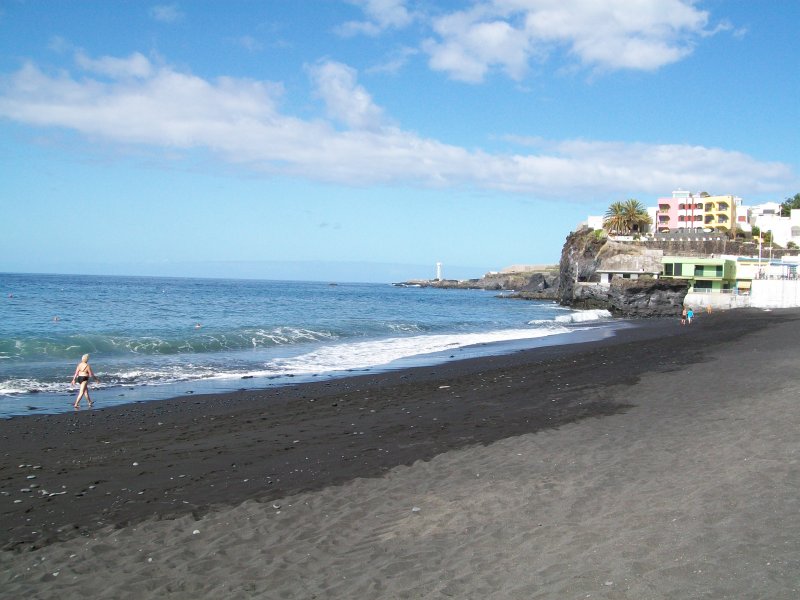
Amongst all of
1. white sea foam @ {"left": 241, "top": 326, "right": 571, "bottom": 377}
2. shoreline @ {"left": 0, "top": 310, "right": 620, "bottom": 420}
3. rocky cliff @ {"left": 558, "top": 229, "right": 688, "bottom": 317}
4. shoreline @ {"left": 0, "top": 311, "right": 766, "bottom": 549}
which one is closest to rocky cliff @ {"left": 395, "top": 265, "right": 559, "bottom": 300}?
rocky cliff @ {"left": 558, "top": 229, "right": 688, "bottom": 317}

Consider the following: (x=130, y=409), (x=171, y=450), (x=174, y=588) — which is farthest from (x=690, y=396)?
(x=130, y=409)

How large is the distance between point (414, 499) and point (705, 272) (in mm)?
69113

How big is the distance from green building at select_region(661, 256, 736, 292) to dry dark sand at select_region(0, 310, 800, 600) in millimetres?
58918

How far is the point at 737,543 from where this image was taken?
220 inches

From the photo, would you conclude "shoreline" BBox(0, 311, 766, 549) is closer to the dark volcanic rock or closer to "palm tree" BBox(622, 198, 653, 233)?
the dark volcanic rock

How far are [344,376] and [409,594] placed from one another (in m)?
14.6

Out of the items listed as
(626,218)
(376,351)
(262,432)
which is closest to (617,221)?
(626,218)

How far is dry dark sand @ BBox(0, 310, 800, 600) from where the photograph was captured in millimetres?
5344

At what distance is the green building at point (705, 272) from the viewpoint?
66.4m

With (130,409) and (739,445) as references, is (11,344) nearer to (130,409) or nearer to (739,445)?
(130,409)

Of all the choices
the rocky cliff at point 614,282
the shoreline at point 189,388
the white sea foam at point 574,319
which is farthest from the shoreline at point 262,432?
the rocky cliff at point 614,282

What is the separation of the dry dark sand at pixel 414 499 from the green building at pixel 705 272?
2320 inches

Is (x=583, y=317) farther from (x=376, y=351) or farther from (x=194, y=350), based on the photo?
(x=194, y=350)

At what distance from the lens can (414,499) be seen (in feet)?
24.4
